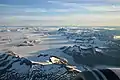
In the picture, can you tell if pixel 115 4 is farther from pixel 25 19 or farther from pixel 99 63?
pixel 25 19

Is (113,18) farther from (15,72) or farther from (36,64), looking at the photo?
(15,72)

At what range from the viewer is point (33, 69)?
96.7 inches

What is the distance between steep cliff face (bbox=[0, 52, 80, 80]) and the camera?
2.40m

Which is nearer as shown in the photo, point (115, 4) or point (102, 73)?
point (102, 73)

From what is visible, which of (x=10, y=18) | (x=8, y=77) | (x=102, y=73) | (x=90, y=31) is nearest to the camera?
(x=102, y=73)

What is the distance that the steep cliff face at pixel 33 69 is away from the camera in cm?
240

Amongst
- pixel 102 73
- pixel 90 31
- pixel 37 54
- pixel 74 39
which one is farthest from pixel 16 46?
pixel 102 73

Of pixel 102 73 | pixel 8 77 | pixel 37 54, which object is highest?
pixel 102 73

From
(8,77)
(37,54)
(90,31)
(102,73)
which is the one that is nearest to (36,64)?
(37,54)

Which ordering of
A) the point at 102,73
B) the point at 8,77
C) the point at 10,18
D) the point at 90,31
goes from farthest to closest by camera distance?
1. the point at 90,31
2. the point at 10,18
3. the point at 8,77
4. the point at 102,73

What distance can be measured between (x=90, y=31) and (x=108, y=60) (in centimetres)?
33

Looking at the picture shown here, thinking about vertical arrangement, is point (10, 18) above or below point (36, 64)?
above

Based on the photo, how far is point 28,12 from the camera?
2.58 meters

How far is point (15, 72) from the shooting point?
241 cm
